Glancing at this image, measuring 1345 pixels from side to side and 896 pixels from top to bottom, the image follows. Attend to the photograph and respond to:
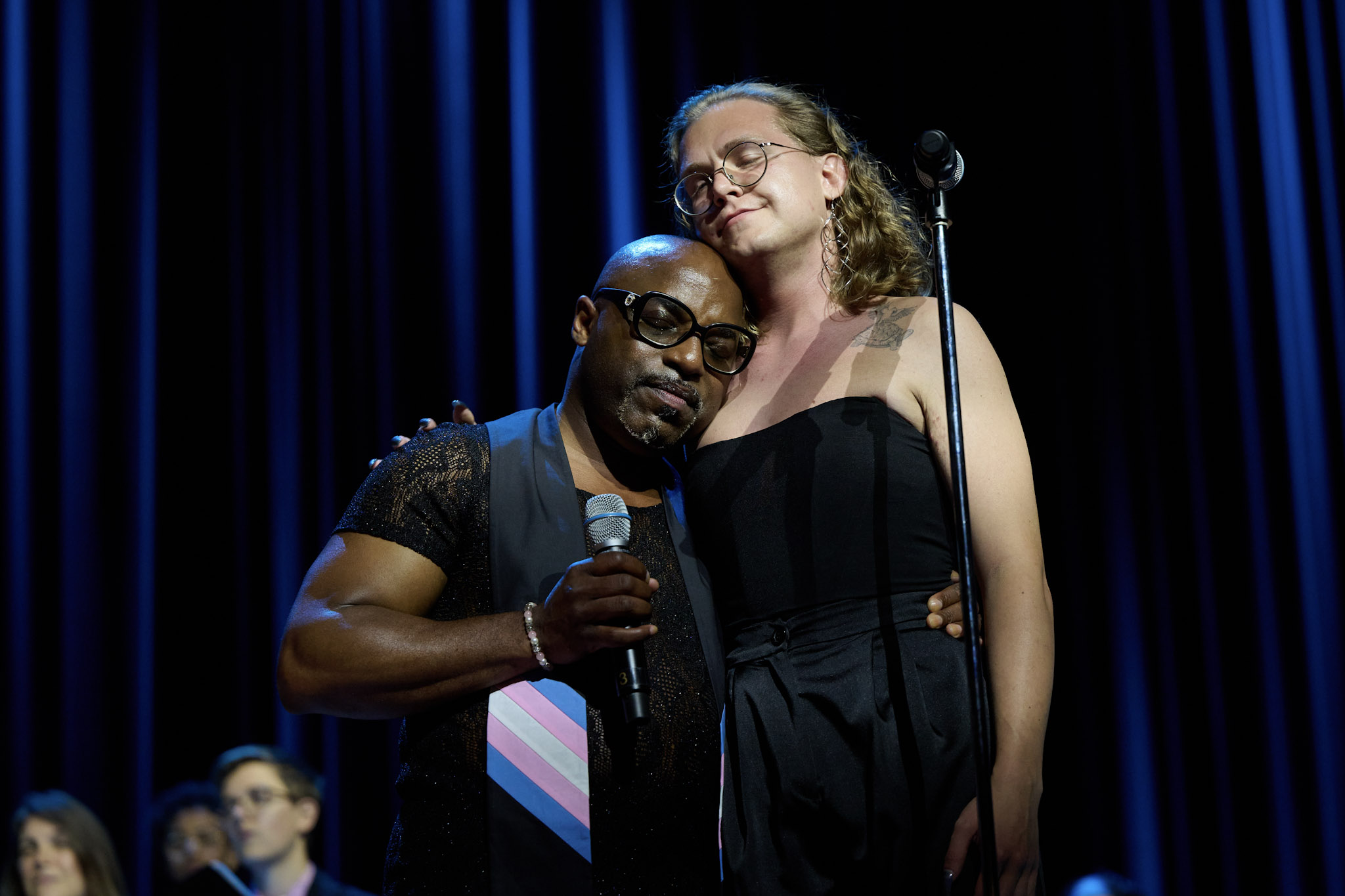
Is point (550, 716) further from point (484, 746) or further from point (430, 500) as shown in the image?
point (430, 500)

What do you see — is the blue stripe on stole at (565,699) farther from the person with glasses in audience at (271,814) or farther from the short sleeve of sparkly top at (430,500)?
the person with glasses in audience at (271,814)

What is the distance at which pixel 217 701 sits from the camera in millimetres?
4398

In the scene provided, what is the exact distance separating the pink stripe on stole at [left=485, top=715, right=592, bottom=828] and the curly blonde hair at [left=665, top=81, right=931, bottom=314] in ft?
3.50

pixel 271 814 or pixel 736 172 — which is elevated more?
pixel 736 172

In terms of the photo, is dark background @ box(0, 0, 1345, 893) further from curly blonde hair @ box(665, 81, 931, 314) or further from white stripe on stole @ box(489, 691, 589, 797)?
white stripe on stole @ box(489, 691, 589, 797)

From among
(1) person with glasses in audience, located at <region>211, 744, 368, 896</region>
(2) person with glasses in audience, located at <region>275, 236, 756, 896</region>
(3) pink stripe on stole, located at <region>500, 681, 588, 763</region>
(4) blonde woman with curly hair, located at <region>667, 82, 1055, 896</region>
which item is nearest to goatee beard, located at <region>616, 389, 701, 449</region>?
(2) person with glasses in audience, located at <region>275, 236, 756, 896</region>

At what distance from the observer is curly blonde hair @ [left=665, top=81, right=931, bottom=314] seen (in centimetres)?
231

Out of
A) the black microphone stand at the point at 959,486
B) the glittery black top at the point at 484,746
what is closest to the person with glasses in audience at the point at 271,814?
the glittery black top at the point at 484,746

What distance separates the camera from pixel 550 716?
1.91m

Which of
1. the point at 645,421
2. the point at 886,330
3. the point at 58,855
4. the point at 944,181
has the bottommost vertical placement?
the point at 58,855

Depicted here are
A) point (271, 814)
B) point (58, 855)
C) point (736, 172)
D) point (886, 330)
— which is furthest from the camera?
point (271, 814)

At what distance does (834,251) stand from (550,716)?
1.14 metres

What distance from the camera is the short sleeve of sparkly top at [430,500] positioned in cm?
195

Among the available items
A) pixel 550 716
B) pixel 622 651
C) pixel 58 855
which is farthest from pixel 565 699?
pixel 58 855
